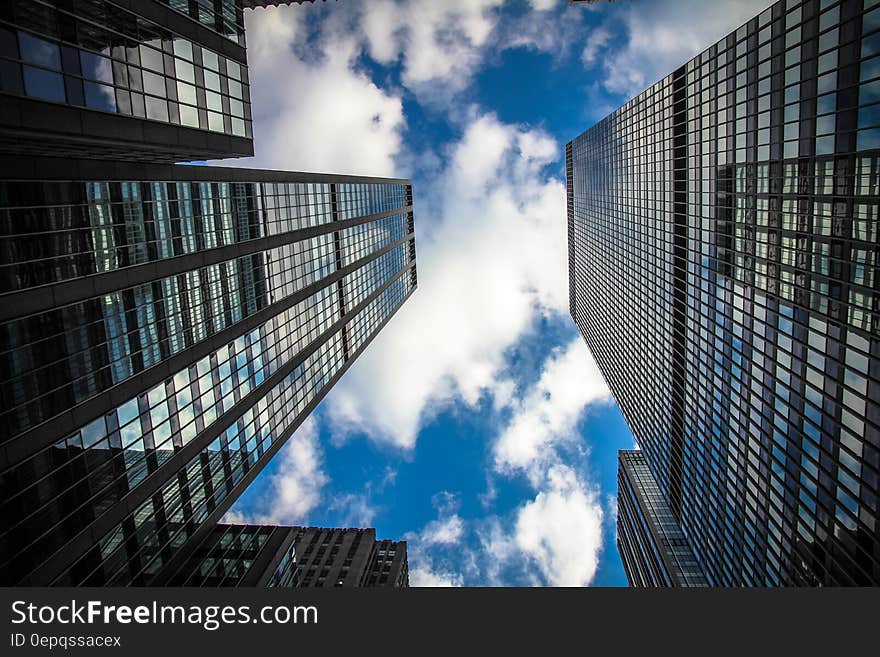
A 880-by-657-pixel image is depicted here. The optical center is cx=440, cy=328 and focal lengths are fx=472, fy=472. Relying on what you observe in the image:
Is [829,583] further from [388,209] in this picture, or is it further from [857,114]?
[388,209]

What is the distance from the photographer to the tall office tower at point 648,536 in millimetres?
69375

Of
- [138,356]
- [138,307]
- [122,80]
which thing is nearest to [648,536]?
[138,356]

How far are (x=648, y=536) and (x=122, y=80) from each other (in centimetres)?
9475

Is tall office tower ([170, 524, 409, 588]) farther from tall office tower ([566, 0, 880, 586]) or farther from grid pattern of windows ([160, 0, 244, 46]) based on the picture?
tall office tower ([566, 0, 880, 586])

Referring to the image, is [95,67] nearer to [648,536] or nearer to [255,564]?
[255,564]

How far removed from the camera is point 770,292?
37.0m

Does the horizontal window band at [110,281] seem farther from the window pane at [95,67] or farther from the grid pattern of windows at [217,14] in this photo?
the grid pattern of windows at [217,14]

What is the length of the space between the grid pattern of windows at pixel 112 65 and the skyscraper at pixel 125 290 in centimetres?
8

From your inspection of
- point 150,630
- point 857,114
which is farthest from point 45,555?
point 857,114

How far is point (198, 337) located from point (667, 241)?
5254 cm

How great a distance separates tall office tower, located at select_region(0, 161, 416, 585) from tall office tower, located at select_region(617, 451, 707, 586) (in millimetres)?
58919

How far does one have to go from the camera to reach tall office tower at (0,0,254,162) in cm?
1917

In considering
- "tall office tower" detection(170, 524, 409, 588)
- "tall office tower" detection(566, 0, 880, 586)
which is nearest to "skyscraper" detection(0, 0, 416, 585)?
"tall office tower" detection(170, 524, 409, 588)

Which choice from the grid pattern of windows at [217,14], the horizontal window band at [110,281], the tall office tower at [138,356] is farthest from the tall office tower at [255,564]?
the grid pattern of windows at [217,14]
